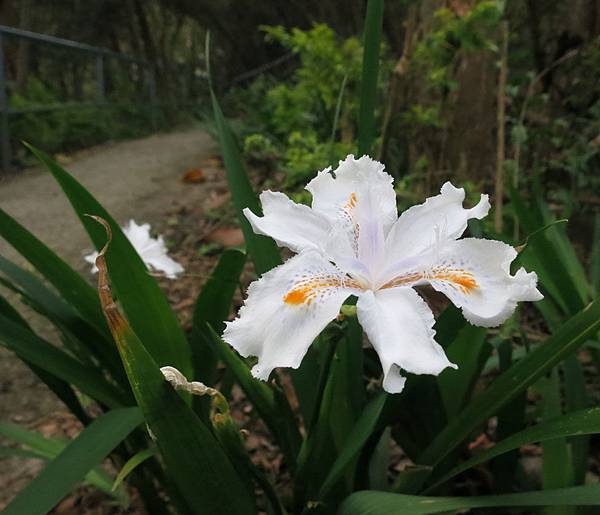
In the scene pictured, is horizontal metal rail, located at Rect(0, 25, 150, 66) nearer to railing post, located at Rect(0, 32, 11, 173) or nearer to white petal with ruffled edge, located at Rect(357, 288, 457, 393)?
railing post, located at Rect(0, 32, 11, 173)

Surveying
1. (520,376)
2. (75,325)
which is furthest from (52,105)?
(520,376)

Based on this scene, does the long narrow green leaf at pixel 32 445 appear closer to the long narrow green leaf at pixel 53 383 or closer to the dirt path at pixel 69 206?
the long narrow green leaf at pixel 53 383

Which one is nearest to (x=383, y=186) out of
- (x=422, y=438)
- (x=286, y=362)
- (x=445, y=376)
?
(x=286, y=362)

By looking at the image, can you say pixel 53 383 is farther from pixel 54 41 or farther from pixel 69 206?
pixel 54 41

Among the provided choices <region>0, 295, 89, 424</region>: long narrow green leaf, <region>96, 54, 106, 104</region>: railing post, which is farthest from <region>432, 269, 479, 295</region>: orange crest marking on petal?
<region>96, 54, 106, 104</region>: railing post

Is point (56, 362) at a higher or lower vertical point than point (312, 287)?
lower

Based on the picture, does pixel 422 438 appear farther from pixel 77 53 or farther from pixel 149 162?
pixel 77 53
